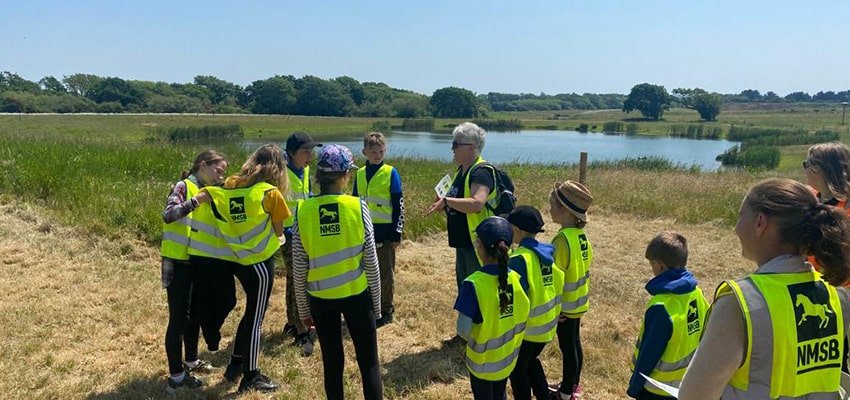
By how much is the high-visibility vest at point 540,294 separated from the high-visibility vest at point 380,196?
208 centimetres

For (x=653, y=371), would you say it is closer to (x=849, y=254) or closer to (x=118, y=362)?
(x=849, y=254)

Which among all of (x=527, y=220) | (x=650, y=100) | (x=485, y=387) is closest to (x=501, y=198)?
(x=527, y=220)

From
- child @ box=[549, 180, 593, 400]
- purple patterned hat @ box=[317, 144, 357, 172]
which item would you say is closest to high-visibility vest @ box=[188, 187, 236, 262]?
purple patterned hat @ box=[317, 144, 357, 172]

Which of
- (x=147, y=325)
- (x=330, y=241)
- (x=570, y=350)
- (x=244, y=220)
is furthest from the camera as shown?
(x=147, y=325)

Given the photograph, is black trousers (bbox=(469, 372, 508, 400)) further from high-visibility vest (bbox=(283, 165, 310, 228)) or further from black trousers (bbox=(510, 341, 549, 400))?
high-visibility vest (bbox=(283, 165, 310, 228))

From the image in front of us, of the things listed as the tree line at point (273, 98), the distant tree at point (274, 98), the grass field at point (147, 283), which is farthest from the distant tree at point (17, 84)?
the grass field at point (147, 283)

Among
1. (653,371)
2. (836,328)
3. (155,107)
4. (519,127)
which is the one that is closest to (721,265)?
(653,371)

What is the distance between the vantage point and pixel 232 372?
13.2ft

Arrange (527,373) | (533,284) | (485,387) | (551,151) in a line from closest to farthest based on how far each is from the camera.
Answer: (485,387) < (533,284) < (527,373) < (551,151)

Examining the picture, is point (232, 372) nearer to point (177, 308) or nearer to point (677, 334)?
point (177, 308)

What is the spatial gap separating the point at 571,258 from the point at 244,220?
2137 millimetres

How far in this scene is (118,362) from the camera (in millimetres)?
4328

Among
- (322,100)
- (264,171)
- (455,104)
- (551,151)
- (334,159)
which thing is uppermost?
(322,100)

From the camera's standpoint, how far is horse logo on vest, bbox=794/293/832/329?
Result: 5.12 ft
